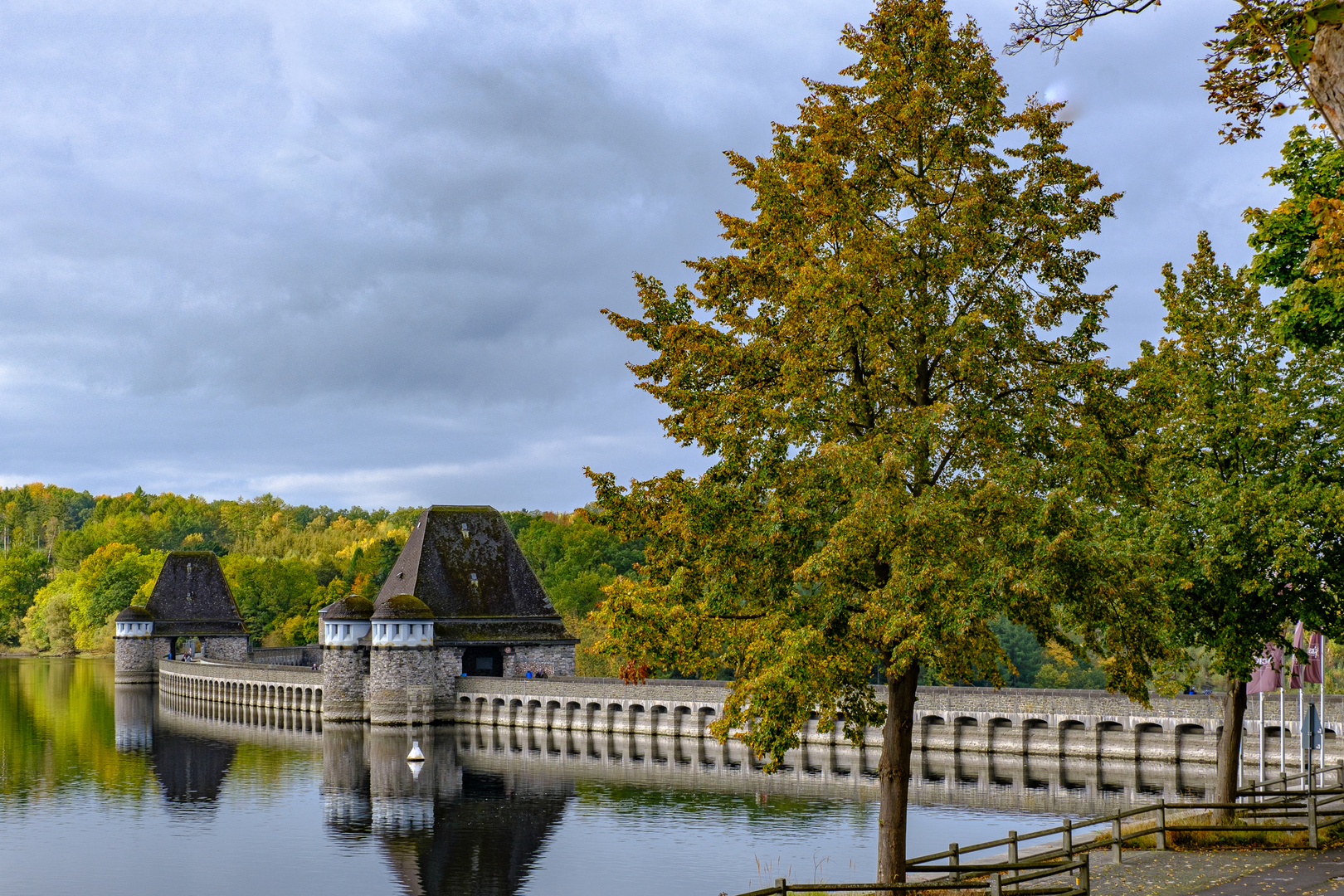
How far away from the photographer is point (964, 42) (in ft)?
64.5

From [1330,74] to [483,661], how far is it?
67.7 meters

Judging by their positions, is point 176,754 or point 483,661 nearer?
point 176,754

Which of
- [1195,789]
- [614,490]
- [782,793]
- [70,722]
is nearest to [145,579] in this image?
[70,722]

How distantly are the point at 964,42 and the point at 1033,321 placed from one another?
14.4ft

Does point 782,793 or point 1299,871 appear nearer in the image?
point 1299,871

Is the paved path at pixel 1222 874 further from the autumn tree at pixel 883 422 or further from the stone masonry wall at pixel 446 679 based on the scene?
the stone masonry wall at pixel 446 679

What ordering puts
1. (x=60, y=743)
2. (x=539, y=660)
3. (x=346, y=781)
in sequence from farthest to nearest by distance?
(x=539, y=660), (x=60, y=743), (x=346, y=781)

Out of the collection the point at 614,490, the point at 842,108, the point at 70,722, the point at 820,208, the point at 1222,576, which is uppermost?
the point at 842,108

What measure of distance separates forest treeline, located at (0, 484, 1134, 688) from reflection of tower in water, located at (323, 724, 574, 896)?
879 inches

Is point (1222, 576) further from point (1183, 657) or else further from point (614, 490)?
point (614, 490)

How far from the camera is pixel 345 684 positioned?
69.8m

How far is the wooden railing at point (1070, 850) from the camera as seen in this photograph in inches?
639

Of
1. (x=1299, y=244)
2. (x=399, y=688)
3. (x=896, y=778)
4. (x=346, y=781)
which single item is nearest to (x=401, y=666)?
(x=399, y=688)

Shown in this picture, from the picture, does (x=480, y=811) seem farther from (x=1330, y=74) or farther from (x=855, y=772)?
(x=1330, y=74)
